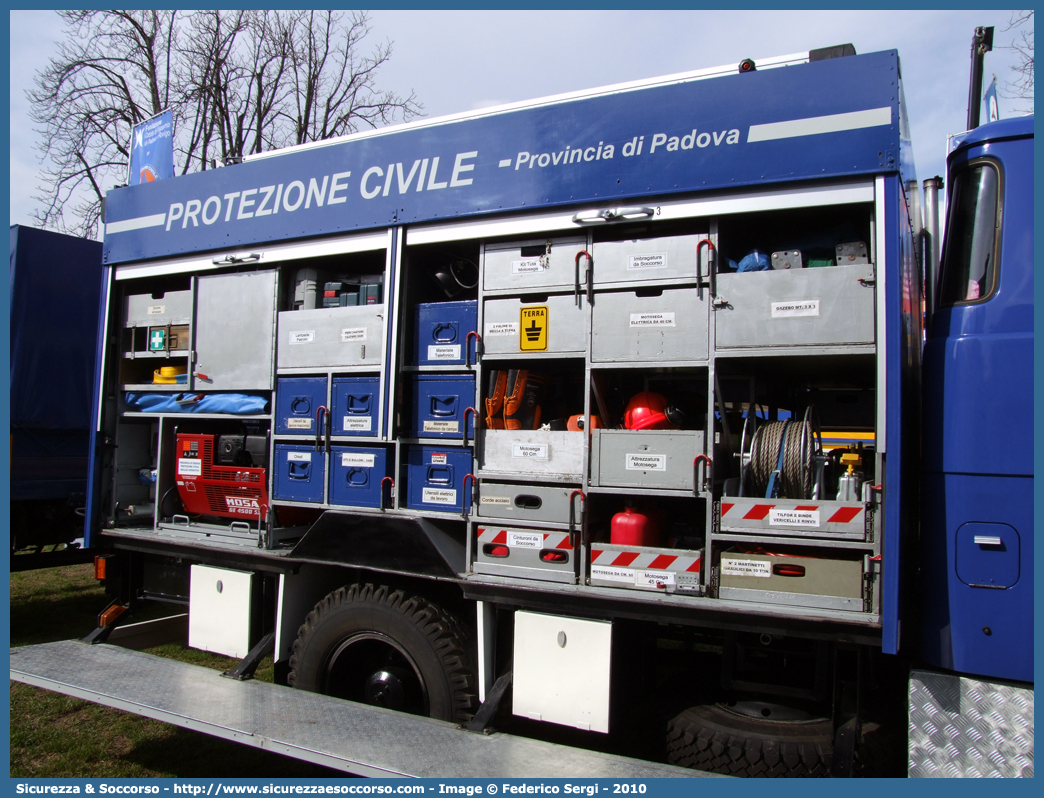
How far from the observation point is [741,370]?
12.9 ft

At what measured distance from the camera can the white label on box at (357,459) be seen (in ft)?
14.4

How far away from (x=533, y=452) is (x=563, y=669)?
1.11m

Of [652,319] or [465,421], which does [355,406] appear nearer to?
[465,421]

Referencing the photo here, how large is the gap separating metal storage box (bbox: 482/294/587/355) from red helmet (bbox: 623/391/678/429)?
0.40 m

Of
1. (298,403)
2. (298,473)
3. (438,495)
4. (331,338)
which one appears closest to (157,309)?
(298,403)

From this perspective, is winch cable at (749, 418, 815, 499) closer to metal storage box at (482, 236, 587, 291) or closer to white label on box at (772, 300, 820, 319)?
white label on box at (772, 300, 820, 319)

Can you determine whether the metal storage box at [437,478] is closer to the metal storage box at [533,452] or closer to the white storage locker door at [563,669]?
the metal storage box at [533,452]

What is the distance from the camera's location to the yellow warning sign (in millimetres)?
3939

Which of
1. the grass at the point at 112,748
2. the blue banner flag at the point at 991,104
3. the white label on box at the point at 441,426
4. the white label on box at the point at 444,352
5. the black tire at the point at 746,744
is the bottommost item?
the grass at the point at 112,748

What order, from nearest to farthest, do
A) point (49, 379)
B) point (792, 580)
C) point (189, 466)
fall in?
point (792, 580) → point (189, 466) → point (49, 379)

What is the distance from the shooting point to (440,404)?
424cm

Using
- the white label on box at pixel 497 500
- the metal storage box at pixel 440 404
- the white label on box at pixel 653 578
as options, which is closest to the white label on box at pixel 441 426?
the metal storage box at pixel 440 404

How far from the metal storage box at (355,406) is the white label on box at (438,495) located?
1.61 feet

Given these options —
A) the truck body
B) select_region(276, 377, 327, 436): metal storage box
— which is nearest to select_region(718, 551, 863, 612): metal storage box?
select_region(276, 377, 327, 436): metal storage box
